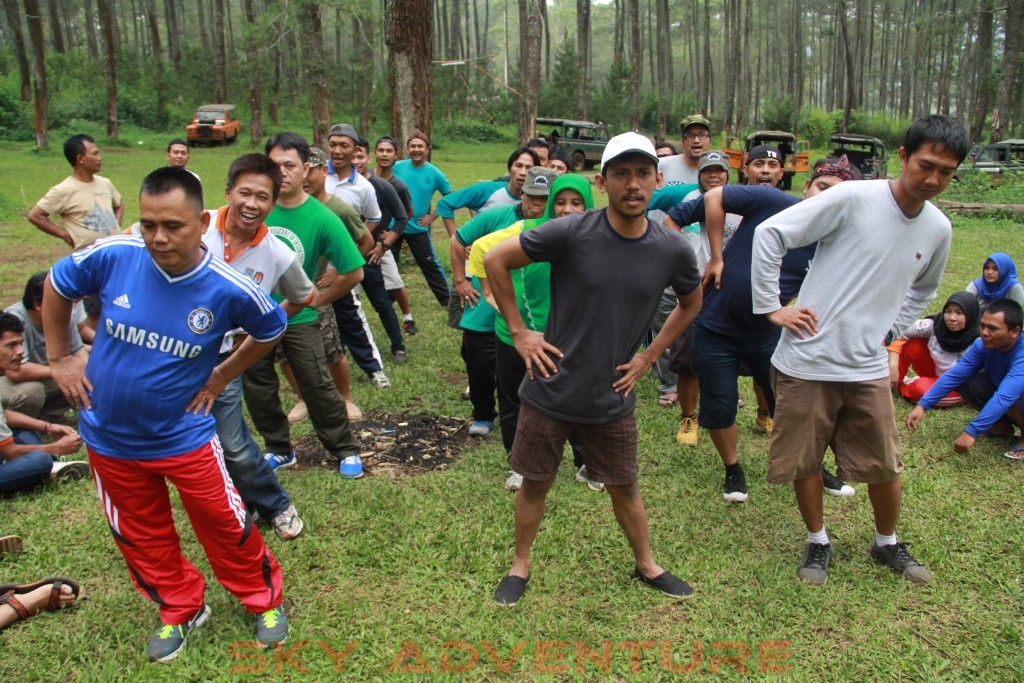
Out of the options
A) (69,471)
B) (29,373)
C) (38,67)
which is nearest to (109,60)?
(38,67)

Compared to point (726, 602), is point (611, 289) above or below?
above

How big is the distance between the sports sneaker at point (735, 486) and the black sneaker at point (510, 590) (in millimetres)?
1489

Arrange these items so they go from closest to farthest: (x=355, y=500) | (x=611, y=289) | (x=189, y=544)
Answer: (x=611, y=289) < (x=189, y=544) < (x=355, y=500)

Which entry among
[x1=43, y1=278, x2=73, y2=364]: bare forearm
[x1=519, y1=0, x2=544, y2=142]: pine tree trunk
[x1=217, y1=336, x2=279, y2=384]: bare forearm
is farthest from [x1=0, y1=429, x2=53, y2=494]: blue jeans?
[x1=519, y1=0, x2=544, y2=142]: pine tree trunk

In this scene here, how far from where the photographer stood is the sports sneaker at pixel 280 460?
15.4 feet

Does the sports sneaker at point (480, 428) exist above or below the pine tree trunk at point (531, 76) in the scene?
below

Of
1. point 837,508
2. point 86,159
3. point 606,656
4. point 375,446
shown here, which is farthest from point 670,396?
point 86,159

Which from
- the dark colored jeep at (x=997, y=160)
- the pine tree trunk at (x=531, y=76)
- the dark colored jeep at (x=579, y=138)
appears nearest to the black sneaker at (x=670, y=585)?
the pine tree trunk at (x=531, y=76)

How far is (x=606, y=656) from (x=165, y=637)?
1696mm

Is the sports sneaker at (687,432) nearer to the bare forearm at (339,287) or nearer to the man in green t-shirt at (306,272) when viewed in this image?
the man in green t-shirt at (306,272)

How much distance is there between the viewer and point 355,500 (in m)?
4.27

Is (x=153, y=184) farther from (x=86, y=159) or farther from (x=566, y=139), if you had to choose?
(x=566, y=139)

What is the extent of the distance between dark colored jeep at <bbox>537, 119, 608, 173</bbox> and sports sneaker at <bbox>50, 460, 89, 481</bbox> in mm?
24803

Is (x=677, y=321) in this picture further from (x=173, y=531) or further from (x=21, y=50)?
(x=21, y=50)
